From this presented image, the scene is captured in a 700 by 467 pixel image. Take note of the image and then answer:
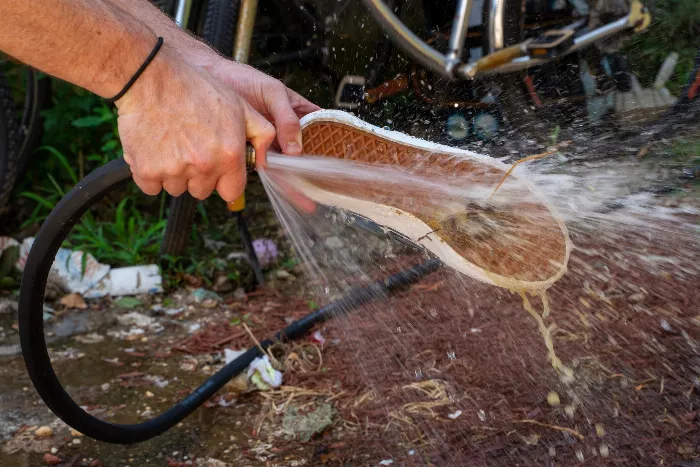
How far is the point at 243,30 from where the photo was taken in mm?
3289

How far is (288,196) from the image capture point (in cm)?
221

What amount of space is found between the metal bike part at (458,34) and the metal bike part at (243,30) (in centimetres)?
89

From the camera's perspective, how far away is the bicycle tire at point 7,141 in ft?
11.6

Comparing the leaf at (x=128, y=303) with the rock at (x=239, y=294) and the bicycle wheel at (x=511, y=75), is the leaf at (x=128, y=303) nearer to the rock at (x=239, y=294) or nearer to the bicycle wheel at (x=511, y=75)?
the rock at (x=239, y=294)

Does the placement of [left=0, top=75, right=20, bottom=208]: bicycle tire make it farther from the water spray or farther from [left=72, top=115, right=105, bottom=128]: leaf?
the water spray

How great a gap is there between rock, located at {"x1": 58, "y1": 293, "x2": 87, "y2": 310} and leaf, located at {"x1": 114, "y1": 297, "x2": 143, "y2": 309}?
15 cm

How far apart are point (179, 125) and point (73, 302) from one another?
2156 mm

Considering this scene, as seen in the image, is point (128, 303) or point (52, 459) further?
point (128, 303)

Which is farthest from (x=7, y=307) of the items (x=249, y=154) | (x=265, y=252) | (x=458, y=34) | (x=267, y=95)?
(x=458, y=34)

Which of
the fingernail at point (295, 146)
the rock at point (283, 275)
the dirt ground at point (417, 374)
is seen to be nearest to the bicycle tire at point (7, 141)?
the dirt ground at point (417, 374)

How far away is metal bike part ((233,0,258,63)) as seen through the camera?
10.8ft

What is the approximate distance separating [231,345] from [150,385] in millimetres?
397

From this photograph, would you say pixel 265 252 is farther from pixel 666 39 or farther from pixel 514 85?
pixel 666 39

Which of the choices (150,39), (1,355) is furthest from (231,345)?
(150,39)
